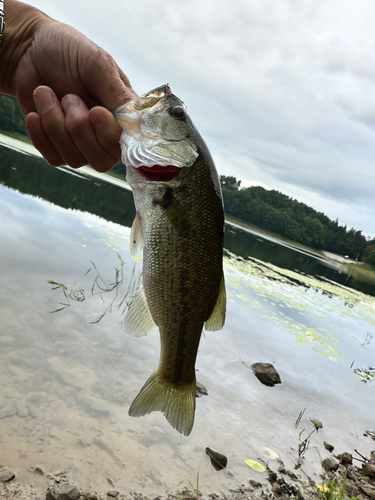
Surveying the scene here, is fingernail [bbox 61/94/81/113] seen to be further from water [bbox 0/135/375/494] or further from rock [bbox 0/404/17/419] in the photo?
rock [bbox 0/404/17/419]

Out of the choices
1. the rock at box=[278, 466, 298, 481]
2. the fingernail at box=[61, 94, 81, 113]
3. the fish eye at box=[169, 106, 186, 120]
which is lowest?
the rock at box=[278, 466, 298, 481]

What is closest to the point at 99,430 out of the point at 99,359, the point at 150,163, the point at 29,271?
the point at 99,359

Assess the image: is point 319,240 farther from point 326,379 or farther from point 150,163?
point 150,163

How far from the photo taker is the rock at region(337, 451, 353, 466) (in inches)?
209

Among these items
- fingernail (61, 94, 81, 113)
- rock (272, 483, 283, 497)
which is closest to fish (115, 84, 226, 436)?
fingernail (61, 94, 81, 113)

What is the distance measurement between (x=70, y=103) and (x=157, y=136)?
2.25ft

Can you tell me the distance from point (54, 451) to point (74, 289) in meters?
4.72

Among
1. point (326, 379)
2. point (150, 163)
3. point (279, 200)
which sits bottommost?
point (326, 379)

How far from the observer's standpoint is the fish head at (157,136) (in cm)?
205

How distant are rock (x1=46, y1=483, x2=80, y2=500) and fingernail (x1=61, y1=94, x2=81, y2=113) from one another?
3.13 metres

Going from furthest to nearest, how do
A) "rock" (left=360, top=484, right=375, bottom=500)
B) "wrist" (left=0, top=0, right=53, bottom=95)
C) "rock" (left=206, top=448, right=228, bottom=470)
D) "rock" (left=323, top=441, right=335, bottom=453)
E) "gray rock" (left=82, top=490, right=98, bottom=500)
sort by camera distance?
"rock" (left=323, top=441, right=335, bottom=453), "rock" (left=360, top=484, right=375, bottom=500), "rock" (left=206, top=448, right=228, bottom=470), "gray rock" (left=82, top=490, right=98, bottom=500), "wrist" (left=0, top=0, right=53, bottom=95)

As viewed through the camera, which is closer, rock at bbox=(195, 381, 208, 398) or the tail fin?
the tail fin

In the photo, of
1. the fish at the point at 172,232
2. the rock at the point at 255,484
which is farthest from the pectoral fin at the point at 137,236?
the rock at the point at 255,484

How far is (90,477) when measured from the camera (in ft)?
11.6
